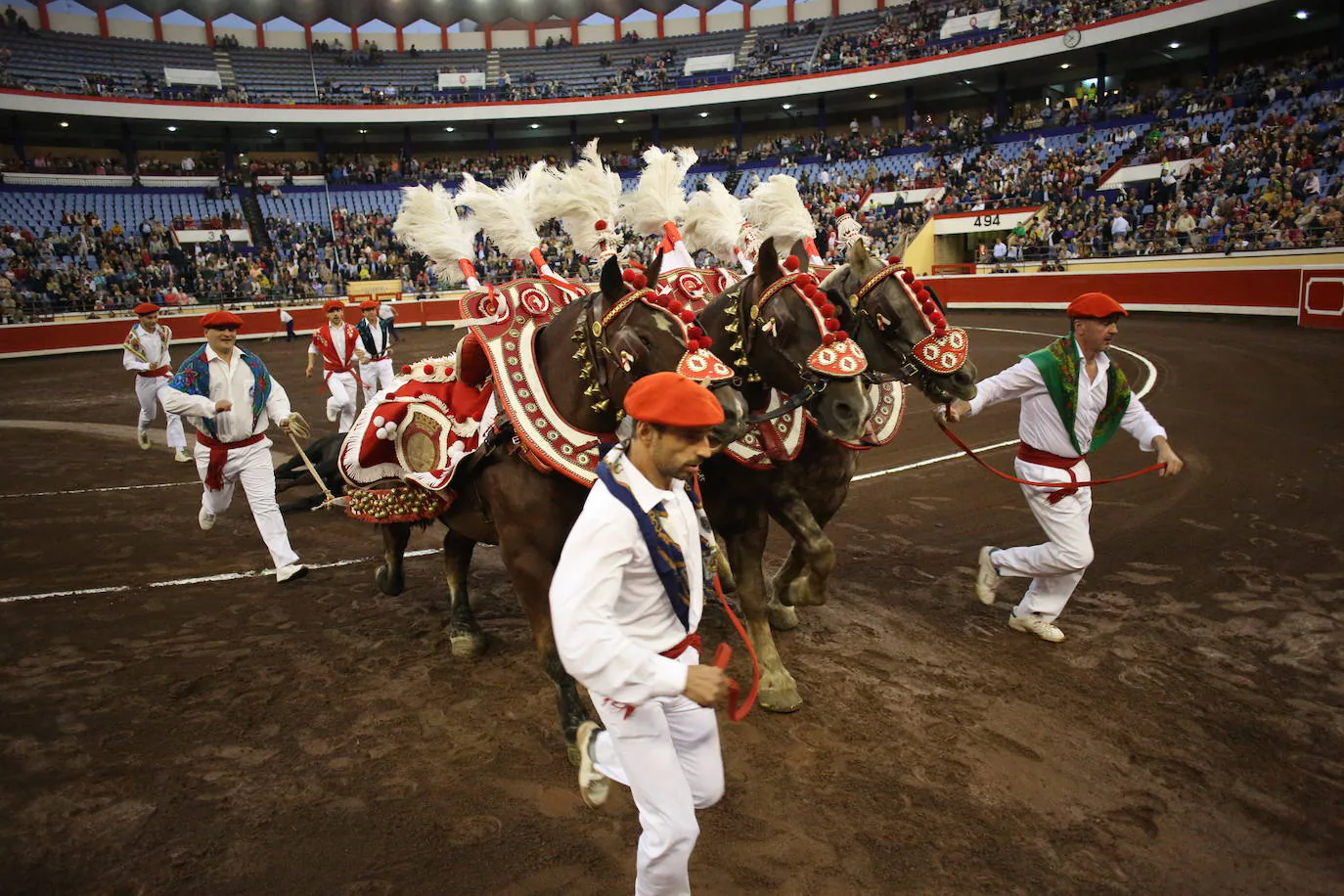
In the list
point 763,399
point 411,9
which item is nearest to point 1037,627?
point 763,399

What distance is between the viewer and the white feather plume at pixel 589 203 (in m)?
5.30

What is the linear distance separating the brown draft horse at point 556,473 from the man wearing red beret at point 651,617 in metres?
1.01

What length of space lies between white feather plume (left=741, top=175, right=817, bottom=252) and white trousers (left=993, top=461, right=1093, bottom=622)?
2.40m

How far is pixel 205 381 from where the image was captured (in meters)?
6.48

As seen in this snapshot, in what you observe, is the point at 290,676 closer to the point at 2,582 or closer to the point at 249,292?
the point at 2,582

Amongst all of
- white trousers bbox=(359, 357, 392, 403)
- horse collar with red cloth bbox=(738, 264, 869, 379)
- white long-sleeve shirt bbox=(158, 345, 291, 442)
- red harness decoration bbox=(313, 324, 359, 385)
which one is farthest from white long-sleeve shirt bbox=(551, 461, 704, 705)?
white trousers bbox=(359, 357, 392, 403)

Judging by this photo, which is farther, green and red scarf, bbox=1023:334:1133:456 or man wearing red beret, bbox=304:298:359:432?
man wearing red beret, bbox=304:298:359:432

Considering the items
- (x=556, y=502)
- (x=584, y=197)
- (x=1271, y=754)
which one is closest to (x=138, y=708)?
(x=556, y=502)

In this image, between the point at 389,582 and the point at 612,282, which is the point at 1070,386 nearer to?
the point at 612,282

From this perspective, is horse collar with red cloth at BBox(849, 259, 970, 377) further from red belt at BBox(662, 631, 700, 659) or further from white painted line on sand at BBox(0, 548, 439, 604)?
white painted line on sand at BBox(0, 548, 439, 604)

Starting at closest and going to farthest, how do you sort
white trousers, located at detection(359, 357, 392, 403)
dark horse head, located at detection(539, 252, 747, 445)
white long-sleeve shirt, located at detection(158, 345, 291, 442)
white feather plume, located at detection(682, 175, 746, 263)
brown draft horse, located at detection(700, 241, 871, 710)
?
1. dark horse head, located at detection(539, 252, 747, 445)
2. brown draft horse, located at detection(700, 241, 871, 710)
3. white feather plume, located at detection(682, 175, 746, 263)
4. white long-sleeve shirt, located at detection(158, 345, 291, 442)
5. white trousers, located at detection(359, 357, 392, 403)

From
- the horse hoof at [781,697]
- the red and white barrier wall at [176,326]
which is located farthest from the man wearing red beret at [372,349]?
the red and white barrier wall at [176,326]

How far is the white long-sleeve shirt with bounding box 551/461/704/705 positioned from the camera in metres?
2.44

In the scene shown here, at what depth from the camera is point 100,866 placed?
3449 mm
